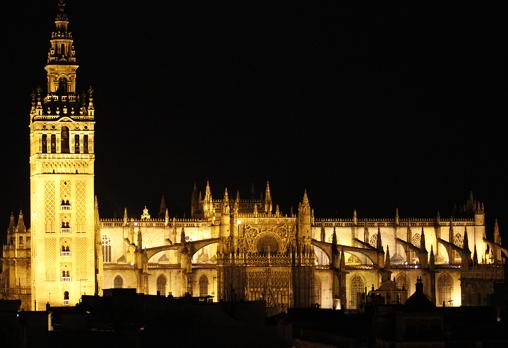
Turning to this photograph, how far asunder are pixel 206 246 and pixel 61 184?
1758cm

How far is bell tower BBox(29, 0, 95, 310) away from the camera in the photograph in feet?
437

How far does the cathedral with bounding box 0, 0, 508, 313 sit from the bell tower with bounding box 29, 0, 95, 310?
2.6 inches

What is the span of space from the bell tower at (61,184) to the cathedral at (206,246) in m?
0.06

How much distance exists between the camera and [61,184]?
5276 inches

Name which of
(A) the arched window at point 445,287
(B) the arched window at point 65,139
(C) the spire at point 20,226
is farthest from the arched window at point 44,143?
(A) the arched window at point 445,287

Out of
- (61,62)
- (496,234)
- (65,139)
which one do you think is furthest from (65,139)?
(496,234)

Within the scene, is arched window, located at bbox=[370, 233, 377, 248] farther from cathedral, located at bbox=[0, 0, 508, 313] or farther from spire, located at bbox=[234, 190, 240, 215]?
spire, located at bbox=[234, 190, 240, 215]

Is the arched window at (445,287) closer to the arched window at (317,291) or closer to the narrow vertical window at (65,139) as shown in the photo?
the arched window at (317,291)

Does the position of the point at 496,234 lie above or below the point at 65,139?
below

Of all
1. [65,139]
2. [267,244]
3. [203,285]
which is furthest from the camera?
[267,244]

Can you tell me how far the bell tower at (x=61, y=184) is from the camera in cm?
13325

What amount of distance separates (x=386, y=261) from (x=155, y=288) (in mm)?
16314

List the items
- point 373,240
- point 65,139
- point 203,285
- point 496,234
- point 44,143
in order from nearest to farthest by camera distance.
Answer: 1. point 44,143
2. point 65,139
3. point 203,285
4. point 373,240
5. point 496,234

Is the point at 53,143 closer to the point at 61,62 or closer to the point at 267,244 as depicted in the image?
the point at 61,62
